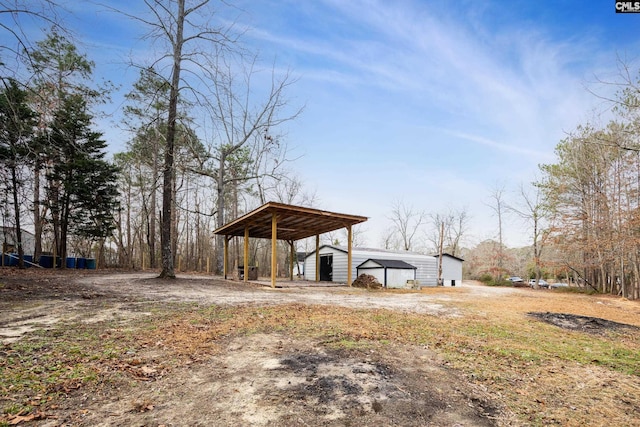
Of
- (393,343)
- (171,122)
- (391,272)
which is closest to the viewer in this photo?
(393,343)

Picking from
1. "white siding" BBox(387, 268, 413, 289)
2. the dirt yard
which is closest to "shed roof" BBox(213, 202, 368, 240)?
"white siding" BBox(387, 268, 413, 289)

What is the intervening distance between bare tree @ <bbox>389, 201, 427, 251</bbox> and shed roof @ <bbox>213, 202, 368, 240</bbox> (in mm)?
20185

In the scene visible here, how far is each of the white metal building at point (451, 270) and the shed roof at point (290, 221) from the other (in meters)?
13.7

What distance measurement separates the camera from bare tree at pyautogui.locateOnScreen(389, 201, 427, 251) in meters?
35.3

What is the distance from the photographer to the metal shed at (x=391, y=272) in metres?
16.4

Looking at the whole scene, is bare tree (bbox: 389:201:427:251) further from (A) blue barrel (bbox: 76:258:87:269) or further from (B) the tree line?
(A) blue barrel (bbox: 76:258:87:269)

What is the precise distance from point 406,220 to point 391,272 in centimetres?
2037

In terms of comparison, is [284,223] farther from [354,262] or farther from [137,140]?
[137,140]

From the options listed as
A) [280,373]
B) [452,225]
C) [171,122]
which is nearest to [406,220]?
[452,225]

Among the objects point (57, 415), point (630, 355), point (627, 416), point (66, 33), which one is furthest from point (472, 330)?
point (66, 33)

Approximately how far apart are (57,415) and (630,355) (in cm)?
662

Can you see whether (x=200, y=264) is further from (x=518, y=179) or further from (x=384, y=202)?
(x=518, y=179)

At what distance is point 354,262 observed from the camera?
61.1ft

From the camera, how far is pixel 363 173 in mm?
23828
